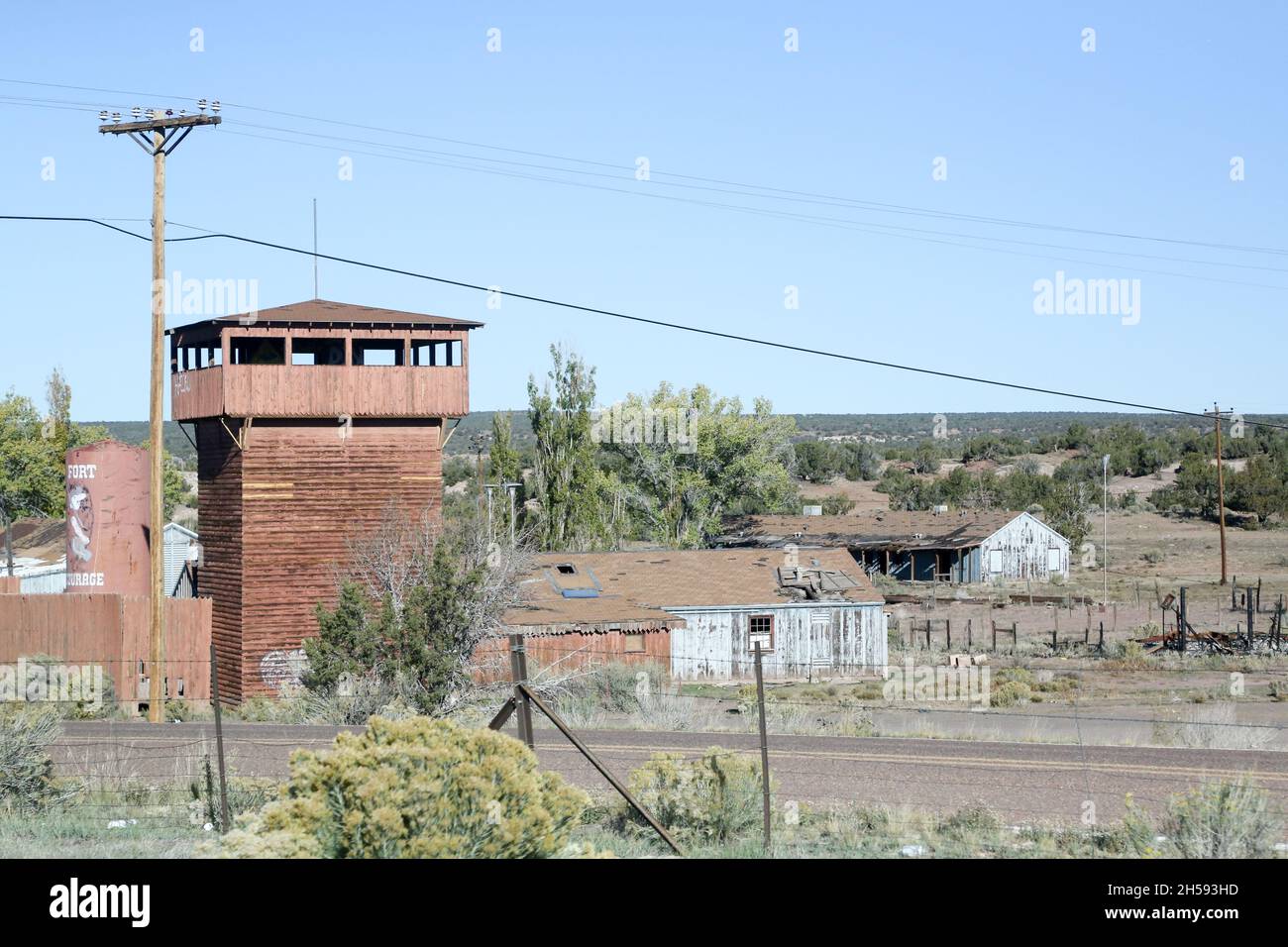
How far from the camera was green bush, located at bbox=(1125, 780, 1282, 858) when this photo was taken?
11453 millimetres

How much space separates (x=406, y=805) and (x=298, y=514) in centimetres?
2679

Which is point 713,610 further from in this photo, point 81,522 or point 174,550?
point 174,550

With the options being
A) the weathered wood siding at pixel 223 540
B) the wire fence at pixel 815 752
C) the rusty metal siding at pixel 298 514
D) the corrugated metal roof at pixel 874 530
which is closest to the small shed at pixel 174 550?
the weathered wood siding at pixel 223 540

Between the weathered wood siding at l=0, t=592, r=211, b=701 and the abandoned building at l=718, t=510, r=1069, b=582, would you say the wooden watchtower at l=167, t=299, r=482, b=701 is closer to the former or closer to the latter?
the weathered wood siding at l=0, t=592, r=211, b=701

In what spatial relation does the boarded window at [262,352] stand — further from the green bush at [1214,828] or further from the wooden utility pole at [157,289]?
the green bush at [1214,828]

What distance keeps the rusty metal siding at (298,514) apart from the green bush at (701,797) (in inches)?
849

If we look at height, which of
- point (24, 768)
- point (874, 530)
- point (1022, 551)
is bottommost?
point (1022, 551)

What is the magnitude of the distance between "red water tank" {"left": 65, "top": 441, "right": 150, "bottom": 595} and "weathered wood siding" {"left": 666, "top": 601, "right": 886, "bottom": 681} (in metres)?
15.0

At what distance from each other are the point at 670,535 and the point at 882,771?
157ft

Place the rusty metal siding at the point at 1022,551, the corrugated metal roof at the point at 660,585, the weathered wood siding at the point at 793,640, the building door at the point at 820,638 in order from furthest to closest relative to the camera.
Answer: the rusty metal siding at the point at 1022,551 → the building door at the point at 820,638 → the weathered wood siding at the point at 793,640 → the corrugated metal roof at the point at 660,585

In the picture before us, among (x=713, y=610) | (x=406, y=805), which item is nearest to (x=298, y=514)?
(x=713, y=610)

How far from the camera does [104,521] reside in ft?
117

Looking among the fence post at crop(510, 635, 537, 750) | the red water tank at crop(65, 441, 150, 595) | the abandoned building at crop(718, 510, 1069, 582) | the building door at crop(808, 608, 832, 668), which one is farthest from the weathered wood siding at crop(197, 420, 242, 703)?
the abandoned building at crop(718, 510, 1069, 582)

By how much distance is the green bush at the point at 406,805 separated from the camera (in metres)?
9.24
